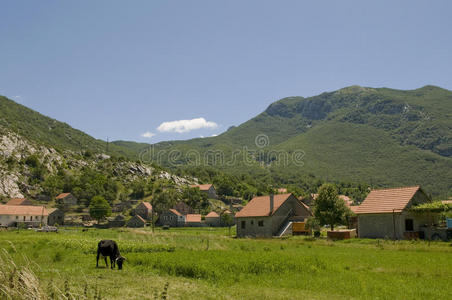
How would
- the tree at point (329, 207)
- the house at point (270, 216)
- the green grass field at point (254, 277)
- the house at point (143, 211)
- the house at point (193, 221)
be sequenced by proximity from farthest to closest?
the house at point (143, 211), the house at point (193, 221), the house at point (270, 216), the tree at point (329, 207), the green grass field at point (254, 277)

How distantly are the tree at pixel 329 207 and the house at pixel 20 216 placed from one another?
3072 inches

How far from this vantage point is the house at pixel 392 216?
41.1m

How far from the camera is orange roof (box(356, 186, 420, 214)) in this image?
41.7 m

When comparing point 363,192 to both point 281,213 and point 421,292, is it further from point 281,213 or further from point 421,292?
point 421,292

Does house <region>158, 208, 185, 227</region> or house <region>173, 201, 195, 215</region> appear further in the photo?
house <region>173, 201, 195, 215</region>

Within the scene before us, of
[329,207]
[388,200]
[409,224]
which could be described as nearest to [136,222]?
[329,207]

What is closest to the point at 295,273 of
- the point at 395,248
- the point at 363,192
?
the point at 395,248

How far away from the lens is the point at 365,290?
46.1 ft

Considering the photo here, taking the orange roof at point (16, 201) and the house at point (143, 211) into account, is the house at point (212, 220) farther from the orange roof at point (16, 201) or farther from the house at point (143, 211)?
the orange roof at point (16, 201)

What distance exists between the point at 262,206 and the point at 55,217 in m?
76.7

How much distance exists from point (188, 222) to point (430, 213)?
89.1m

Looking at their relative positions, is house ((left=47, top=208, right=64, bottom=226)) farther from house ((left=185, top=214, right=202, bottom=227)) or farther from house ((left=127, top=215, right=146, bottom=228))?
house ((left=185, top=214, right=202, bottom=227))

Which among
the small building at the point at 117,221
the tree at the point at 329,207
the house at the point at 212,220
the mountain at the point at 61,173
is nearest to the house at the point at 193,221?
the house at the point at 212,220

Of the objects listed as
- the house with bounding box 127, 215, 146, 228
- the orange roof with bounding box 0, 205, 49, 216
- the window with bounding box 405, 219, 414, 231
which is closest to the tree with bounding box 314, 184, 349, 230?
the window with bounding box 405, 219, 414, 231
